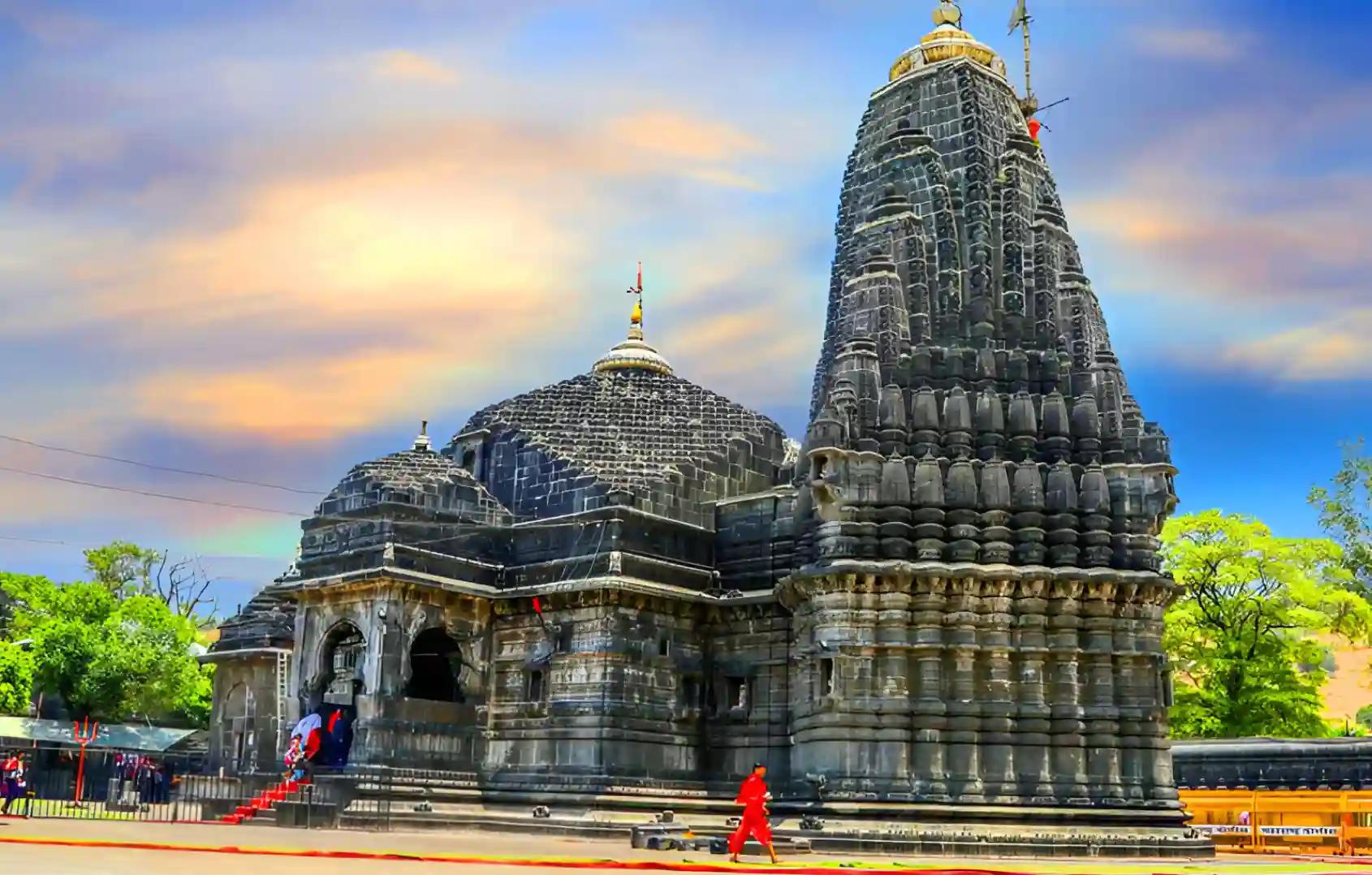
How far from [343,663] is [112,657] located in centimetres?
1946

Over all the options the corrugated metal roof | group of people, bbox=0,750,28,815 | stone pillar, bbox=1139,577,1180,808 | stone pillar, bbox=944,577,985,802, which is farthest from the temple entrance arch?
the corrugated metal roof

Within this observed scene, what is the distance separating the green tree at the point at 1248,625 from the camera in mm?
43062

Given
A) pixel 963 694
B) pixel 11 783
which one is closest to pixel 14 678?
pixel 11 783

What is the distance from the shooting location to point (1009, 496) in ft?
88.4

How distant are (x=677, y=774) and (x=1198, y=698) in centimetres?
2209

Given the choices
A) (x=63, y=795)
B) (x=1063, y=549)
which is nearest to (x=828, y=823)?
(x=1063, y=549)

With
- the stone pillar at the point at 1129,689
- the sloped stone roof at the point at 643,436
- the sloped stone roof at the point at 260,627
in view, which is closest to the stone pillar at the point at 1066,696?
the stone pillar at the point at 1129,689

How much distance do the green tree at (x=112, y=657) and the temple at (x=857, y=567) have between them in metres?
21.1

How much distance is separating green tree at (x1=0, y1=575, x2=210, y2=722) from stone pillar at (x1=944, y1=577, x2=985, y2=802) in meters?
35.9

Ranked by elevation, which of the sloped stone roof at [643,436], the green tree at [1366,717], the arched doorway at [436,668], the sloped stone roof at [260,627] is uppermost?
the sloped stone roof at [643,436]

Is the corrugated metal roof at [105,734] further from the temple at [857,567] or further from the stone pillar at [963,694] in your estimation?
the stone pillar at [963,694]

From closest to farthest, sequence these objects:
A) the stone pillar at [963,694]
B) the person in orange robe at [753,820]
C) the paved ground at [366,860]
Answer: the paved ground at [366,860], the person in orange robe at [753,820], the stone pillar at [963,694]

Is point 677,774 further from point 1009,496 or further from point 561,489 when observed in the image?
point 1009,496

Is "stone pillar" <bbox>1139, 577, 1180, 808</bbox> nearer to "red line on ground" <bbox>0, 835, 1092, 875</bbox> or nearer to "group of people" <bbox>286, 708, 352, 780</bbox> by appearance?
"red line on ground" <bbox>0, 835, 1092, 875</bbox>
